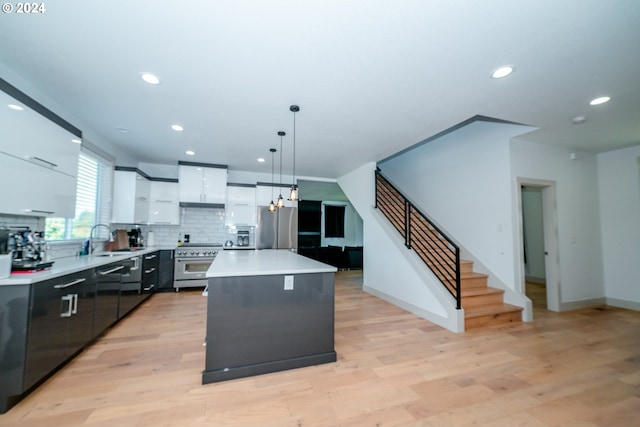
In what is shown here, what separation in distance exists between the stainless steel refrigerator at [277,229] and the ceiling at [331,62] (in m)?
2.38

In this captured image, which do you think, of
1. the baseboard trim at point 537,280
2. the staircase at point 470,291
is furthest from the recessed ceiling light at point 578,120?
the baseboard trim at point 537,280

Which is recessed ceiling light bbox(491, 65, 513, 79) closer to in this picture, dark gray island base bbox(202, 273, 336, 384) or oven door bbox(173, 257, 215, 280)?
dark gray island base bbox(202, 273, 336, 384)

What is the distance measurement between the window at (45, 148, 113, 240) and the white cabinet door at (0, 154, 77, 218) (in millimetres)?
650

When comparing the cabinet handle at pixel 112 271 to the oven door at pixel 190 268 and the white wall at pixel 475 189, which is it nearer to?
the oven door at pixel 190 268

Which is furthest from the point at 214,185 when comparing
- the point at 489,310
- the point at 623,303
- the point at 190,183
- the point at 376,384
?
the point at 623,303

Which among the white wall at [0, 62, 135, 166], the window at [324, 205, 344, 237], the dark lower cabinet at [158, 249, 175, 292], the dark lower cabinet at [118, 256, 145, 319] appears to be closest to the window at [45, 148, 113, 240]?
the white wall at [0, 62, 135, 166]

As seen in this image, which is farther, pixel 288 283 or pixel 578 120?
pixel 578 120

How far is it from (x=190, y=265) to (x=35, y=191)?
304 cm

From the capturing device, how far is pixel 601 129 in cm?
341

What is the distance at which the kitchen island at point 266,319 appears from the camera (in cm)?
210

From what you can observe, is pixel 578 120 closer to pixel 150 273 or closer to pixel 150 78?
pixel 150 78

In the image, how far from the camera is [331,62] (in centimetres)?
205

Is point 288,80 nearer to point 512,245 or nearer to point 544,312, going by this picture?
point 512,245

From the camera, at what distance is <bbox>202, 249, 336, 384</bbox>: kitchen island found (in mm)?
2100
